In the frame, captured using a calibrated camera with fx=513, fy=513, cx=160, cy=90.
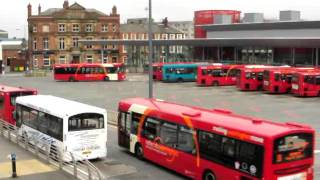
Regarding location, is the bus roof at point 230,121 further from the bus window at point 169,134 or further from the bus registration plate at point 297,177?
the bus registration plate at point 297,177

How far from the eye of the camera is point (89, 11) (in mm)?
102000

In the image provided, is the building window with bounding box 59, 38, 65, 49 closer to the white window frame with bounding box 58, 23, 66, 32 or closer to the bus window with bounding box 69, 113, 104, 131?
the white window frame with bounding box 58, 23, 66, 32

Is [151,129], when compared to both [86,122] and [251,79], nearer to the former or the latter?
[86,122]

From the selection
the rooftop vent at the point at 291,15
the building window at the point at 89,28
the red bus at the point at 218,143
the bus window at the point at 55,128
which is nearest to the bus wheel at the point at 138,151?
the red bus at the point at 218,143

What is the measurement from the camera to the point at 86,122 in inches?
747

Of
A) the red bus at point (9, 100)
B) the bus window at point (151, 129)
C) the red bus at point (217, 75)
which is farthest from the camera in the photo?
the red bus at point (217, 75)

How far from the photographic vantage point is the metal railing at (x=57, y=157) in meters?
15.8

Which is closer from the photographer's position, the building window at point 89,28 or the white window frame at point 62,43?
the white window frame at point 62,43

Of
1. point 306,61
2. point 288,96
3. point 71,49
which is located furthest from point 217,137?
point 71,49

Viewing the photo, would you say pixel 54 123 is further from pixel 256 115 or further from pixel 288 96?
pixel 288 96

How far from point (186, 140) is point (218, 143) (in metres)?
1.79

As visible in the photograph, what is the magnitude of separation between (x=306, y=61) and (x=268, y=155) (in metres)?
56.3

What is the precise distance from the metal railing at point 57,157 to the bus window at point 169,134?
116 inches

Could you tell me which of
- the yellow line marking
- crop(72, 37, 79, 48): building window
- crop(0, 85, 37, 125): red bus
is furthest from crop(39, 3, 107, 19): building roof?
the yellow line marking
